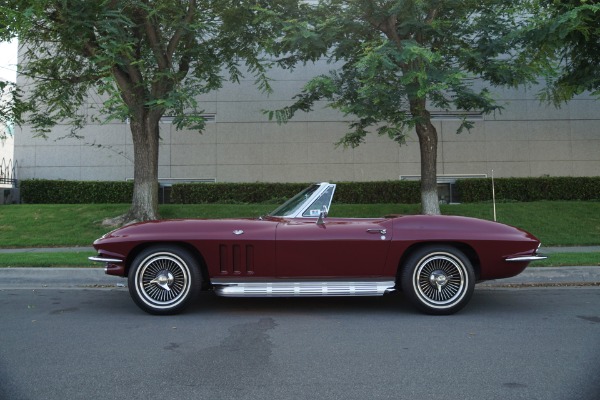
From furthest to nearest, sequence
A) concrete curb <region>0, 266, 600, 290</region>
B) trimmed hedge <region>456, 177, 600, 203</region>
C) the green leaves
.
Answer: trimmed hedge <region>456, 177, 600, 203</region>, the green leaves, concrete curb <region>0, 266, 600, 290</region>

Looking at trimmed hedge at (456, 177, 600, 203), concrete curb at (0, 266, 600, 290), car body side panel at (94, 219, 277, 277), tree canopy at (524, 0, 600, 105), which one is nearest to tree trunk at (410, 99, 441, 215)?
tree canopy at (524, 0, 600, 105)

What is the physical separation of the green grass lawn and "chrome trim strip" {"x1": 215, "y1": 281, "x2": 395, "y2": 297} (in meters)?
7.45

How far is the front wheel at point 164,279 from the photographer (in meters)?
5.28

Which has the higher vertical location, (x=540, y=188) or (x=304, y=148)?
(x=304, y=148)

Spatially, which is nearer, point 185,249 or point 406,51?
point 185,249

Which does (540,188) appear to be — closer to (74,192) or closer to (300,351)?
(300,351)

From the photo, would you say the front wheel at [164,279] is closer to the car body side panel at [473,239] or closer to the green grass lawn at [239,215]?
the car body side panel at [473,239]

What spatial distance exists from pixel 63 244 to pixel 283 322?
8274 millimetres

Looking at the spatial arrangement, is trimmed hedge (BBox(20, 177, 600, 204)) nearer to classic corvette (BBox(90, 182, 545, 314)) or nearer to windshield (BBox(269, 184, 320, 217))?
windshield (BBox(269, 184, 320, 217))

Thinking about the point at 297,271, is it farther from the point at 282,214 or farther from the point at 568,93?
the point at 568,93

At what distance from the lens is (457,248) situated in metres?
5.49

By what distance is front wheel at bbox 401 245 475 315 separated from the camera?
209 inches

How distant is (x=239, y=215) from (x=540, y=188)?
977 cm

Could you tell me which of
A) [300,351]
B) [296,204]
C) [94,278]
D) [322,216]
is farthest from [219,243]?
[94,278]
